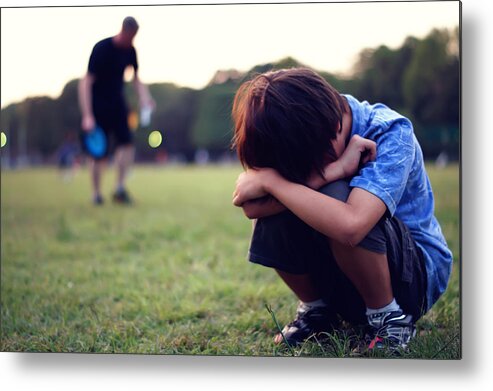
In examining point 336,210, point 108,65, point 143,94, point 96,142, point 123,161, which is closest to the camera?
point 336,210

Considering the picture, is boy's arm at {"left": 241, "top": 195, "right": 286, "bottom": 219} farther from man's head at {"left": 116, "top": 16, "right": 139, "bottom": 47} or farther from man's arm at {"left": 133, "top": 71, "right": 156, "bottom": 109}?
man's arm at {"left": 133, "top": 71, "right": 156, "bottom": 109}

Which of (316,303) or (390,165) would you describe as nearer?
(390,165)

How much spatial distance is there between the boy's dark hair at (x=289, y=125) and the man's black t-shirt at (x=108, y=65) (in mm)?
931

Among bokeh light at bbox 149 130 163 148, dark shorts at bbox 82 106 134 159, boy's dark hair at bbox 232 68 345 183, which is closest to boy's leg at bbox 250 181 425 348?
boy's dark hair at bbox 232 68 345 183

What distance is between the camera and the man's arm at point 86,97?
2.89 metres

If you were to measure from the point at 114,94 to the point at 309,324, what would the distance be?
1571 mm

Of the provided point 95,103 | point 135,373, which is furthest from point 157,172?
point 135,373

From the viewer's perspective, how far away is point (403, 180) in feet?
6.11

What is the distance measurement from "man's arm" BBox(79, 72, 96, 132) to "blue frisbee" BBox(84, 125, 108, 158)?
0.35 metres

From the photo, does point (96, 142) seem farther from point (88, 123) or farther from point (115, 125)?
point (88, 123)

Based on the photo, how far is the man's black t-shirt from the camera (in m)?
2.68

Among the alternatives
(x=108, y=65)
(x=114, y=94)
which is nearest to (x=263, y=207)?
(x=108, y=65)

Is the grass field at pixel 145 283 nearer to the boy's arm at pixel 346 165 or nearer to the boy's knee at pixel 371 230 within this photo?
the boy's knee at pixel 371 230

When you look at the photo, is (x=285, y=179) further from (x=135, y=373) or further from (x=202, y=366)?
(x=135, y=373)
